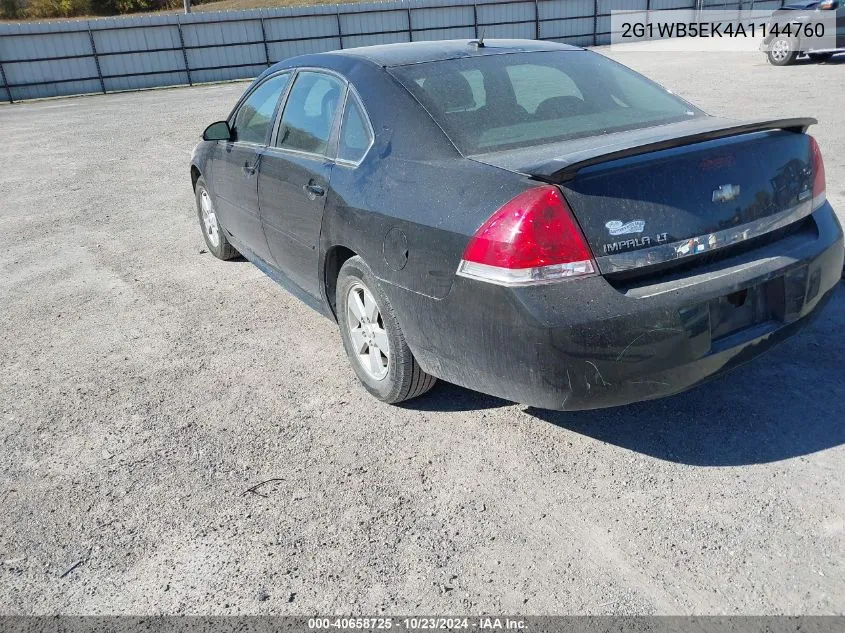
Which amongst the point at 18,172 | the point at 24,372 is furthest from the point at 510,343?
the point at 18,172

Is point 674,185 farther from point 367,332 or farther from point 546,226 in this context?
point 367,332

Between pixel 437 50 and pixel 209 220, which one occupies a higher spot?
pixel 437 50

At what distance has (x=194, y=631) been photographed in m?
2.31

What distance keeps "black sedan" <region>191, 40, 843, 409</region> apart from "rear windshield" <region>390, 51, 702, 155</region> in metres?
0.01

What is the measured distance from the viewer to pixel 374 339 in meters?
3.51

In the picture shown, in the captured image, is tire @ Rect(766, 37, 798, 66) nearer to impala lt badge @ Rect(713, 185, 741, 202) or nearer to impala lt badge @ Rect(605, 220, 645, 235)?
impala lt badge @ Rect(713, 185, 741, 202)

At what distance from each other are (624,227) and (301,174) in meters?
1.92

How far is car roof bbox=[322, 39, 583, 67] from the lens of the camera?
368 cm

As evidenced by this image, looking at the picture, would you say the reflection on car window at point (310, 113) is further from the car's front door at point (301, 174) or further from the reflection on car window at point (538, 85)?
the reflection on car window at point (538, 85)

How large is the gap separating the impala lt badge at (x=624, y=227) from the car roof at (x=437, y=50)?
5.22 feet

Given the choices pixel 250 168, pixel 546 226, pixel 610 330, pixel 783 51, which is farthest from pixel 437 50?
pixel 783 51

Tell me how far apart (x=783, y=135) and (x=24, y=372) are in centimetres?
416

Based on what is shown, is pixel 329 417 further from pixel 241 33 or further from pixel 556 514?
pixel 241 33

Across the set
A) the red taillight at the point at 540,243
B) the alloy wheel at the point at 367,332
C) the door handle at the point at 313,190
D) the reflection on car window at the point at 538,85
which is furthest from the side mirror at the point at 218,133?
the red taillight at the point at 540,243
